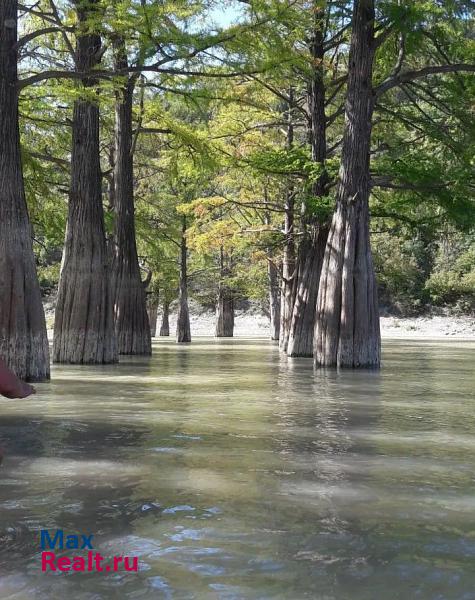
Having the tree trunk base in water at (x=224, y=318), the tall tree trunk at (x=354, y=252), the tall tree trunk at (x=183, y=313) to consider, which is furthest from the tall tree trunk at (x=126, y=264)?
the tree trunk base in water at (x=224, y=318)

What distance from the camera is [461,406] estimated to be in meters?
8.95

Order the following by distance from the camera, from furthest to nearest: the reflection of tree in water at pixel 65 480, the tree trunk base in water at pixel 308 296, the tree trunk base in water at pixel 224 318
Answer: the tree trunk base in water at pixel 224 318 → the tree trunk base in water at pixel 308 296 → the reflection of tree in water at pixel 65 480

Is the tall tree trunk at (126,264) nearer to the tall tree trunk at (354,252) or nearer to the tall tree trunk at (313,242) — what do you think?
the tall tree trunk at (313,242)

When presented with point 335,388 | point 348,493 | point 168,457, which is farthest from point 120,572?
point 335,388

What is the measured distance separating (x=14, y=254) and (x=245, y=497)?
24.9ft

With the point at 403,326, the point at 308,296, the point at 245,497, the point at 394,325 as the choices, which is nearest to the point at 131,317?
the point at 308,296

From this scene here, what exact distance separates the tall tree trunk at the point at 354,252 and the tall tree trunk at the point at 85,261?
14.1ft

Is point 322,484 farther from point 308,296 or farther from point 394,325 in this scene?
point 394,325

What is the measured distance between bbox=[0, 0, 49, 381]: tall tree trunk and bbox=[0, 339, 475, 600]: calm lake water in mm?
2577

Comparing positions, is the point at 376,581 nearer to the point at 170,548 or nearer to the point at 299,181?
the point at 170,548

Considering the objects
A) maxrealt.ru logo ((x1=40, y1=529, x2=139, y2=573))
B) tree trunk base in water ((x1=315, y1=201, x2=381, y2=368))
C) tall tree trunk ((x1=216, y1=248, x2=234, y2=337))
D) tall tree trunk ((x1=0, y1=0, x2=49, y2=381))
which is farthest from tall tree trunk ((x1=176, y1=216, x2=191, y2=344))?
maxrealt.ru logo ((x1=40, y1=529, x2=139, y2=573))

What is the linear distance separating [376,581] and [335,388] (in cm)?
807

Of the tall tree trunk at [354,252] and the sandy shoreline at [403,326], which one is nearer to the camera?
the tall tree trunk at [354,252]

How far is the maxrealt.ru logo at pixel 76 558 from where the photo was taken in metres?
3.14
